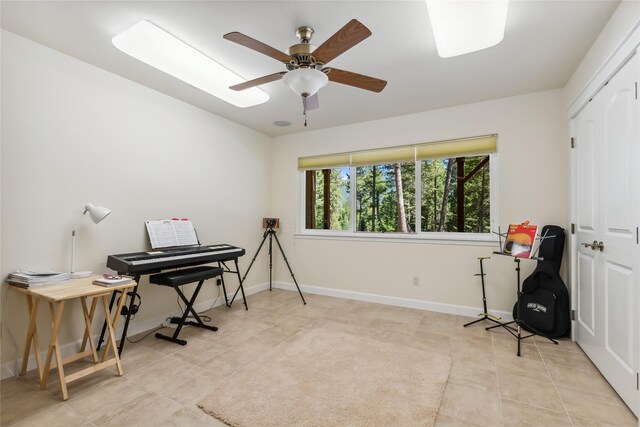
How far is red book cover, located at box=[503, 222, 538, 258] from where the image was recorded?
8.18 ft

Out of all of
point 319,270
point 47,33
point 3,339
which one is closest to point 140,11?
point 47,33

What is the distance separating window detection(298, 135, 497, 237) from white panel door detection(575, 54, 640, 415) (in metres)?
1.01

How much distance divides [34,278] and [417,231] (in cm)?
377

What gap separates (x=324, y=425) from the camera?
1.64 meters

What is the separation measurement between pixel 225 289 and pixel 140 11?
3.07 m

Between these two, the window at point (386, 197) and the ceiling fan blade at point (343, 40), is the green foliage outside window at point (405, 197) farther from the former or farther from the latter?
the ceiling fan blade at point (343, 40)

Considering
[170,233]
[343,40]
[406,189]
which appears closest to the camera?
[343,40]

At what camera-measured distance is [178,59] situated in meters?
2.54

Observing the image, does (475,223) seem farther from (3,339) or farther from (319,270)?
(3,339)

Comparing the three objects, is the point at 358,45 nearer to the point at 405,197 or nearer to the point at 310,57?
the point at 310,57

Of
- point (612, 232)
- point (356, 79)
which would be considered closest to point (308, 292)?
point (356, 79)

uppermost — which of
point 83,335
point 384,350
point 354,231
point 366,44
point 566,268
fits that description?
point 366,44

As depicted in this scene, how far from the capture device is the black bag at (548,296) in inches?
108

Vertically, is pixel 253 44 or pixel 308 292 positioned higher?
pixel 253 44
